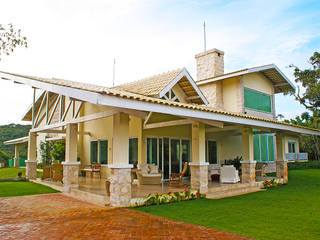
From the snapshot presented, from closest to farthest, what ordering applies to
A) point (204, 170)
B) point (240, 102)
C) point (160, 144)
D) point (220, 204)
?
point (220, 204), point (204, 170), point (160, 144), point (240, 102)

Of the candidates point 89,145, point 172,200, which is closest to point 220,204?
point 172,200

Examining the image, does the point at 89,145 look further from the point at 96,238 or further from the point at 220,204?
the point at 96,238

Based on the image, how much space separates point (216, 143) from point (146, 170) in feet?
21.8

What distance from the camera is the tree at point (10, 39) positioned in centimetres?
915

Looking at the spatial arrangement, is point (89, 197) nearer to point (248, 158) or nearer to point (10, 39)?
point (10, 39)

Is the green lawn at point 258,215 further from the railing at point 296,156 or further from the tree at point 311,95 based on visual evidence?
the tree at point 311,95

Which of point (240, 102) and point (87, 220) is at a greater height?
point (240, 102)

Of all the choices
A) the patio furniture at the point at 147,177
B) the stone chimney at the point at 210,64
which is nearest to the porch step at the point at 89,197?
the patio furniture at the point at 147,177

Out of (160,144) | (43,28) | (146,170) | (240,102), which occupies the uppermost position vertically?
(43,28)

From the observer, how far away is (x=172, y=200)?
9.23m

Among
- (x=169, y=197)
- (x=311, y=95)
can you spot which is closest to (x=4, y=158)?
(x=169, y=197)

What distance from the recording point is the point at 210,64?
728 inches

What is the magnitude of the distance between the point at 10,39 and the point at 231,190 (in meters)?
9.91

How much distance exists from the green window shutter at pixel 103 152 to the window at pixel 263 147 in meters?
9.78
